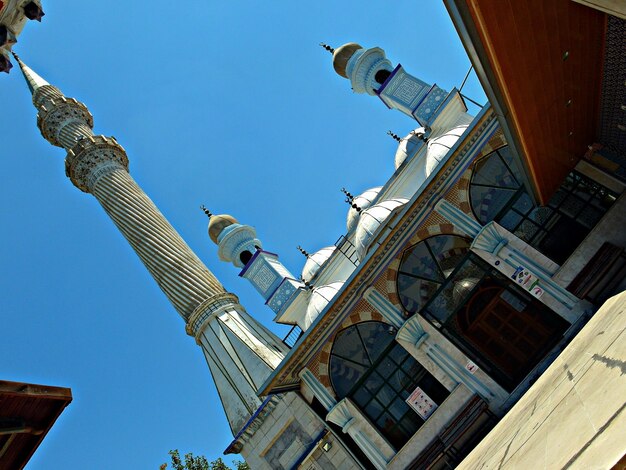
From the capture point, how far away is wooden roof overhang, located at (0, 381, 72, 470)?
313 inches

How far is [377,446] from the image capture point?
12742 millimetres

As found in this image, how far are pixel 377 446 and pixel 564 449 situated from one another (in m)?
8.46

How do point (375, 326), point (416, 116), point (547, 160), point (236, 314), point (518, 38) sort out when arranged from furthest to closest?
1. point (236, 314)
2. point (416, 116)
3. point (375, 326)
4. point (547, 160)
5. point (518, 38)

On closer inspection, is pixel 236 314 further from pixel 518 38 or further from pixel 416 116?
pixel 518 38

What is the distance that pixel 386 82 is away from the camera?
746 inches

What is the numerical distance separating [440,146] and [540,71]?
6930 millimetres

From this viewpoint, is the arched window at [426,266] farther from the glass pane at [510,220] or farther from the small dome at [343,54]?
the small dome at [343,54]

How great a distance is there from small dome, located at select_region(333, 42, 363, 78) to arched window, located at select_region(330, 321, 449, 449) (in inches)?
480

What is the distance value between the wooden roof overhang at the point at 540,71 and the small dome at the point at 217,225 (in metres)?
13.3

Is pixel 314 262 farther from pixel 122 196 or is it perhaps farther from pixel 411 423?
pixel 122 196

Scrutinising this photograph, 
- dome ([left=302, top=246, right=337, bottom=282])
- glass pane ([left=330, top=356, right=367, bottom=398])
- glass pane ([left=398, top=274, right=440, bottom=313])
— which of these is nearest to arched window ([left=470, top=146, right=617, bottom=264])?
glass pane ([left=398, top=274, right=440, bottom=313])

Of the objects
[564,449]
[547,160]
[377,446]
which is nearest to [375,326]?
[377,446]

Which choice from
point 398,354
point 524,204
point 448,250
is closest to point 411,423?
point 398,354

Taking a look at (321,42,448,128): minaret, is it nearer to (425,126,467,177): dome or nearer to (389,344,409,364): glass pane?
(425,126,467,177): dome
